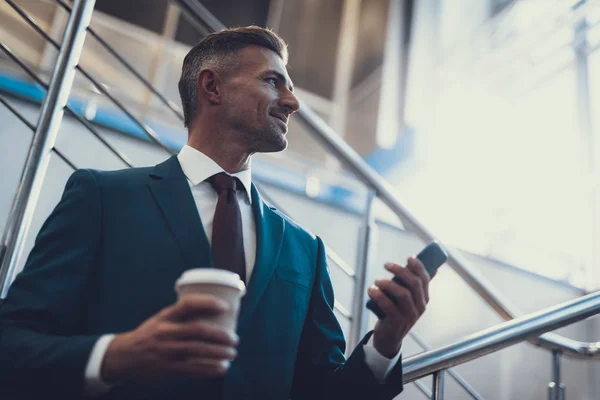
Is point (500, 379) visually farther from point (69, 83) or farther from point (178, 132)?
point (69, 83)

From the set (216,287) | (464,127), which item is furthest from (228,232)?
(464,127)

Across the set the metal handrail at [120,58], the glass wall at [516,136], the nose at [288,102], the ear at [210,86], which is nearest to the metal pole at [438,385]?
the nose at [288,102]

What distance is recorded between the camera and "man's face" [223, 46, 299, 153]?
118 centimetres

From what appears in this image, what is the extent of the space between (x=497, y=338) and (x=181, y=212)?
776 millimetres

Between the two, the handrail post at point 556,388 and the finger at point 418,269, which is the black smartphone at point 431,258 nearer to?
the finger at point 418,269

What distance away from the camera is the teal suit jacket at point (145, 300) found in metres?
0.73

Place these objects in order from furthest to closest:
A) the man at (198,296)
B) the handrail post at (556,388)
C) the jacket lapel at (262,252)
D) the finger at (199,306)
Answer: the handrail post at (556,388) < the jacket lapel at (262,252) < the man at (198,296) < the finger at (199,306)

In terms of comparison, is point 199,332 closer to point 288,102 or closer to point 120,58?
point 288,102

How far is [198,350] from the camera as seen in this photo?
0.57 metres

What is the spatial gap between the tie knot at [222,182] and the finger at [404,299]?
14.9 inches

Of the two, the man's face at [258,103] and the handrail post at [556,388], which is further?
the handrail post at [556,388]

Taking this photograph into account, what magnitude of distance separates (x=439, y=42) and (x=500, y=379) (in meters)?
2.98

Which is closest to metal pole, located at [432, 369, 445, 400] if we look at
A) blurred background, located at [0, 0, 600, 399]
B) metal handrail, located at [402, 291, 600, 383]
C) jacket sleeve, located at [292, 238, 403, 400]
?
metal handrail, located at [402, 291, 600, 383]

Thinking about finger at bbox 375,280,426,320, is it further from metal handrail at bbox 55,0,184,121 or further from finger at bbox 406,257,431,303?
metal handrail at bbox 55,0,184,121
